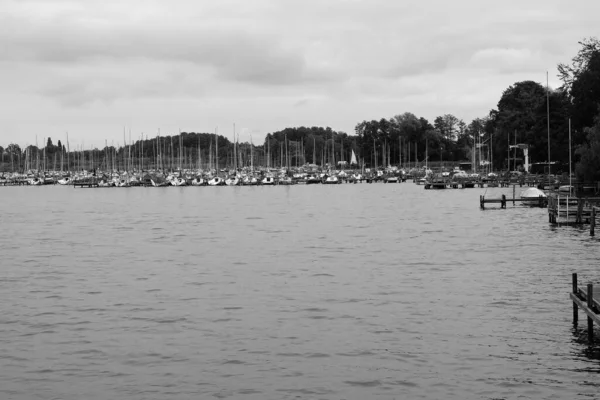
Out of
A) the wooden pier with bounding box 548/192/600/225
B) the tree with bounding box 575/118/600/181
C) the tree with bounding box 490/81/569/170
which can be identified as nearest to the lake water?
the wooden pier with bounding box 548/192/600/225

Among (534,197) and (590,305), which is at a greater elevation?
(534,197)

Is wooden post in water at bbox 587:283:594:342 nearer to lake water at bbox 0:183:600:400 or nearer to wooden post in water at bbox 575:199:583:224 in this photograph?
lake water at bbox 0:183:600:400

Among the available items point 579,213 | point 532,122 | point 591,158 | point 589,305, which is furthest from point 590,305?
point 532,122

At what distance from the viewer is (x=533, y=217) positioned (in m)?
80.9

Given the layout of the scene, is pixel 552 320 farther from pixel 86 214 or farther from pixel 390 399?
pixel 86 214

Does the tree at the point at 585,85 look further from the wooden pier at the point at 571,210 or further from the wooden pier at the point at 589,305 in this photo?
the wooden pier at the point at 589,305

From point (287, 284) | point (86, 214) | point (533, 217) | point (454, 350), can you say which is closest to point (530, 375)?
point (454, 350)

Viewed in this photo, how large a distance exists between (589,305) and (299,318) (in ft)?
34.2

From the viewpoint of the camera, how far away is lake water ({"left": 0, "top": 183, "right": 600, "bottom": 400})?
2331cm

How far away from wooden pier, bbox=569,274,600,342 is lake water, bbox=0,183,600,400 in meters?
0.59

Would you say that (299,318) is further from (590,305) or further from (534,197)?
Result: (534,197)

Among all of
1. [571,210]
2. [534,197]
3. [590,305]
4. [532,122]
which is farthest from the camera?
[532,122]

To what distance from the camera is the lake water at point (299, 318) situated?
2331cm

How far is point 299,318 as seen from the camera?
31594 millimetres
